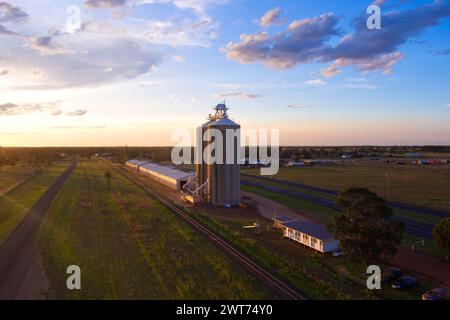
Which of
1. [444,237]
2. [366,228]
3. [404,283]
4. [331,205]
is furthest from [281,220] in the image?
[331,205]

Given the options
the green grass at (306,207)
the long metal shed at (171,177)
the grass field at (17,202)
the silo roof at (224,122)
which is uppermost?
the silo roof at (224,122)

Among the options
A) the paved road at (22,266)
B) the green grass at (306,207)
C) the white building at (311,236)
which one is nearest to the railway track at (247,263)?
the white building at (311,236)

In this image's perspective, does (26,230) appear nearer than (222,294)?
No

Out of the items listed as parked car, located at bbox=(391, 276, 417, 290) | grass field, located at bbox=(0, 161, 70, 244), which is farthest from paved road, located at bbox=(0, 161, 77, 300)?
parked car, located at bbox=(391, 276, 417, 290)

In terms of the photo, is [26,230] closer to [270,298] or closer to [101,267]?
[101,267]

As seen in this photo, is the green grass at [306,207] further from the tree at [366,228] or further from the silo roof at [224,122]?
the tree at [366,228]

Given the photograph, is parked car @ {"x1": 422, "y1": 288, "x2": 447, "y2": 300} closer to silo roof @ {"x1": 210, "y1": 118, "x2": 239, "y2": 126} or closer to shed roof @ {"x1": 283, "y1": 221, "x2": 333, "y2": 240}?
shed roof @ {"x1": 283, "y1": 221, "x2": 333, "y2": 240}
